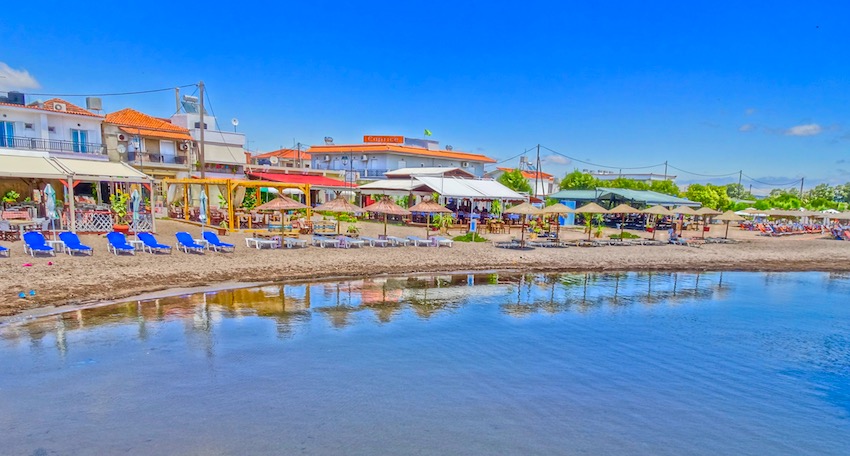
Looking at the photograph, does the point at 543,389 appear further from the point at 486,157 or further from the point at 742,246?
the point at 486,157

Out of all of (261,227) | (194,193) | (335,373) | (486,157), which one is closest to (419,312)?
(335,373)

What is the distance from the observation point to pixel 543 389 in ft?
29.5

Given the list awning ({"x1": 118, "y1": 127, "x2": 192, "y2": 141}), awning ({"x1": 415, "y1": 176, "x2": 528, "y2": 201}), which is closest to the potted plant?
awning ({"x1": 118, "y1": 127, "x2": 192, "y2": 141})

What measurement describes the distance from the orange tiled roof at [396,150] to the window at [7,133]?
79.8 ft

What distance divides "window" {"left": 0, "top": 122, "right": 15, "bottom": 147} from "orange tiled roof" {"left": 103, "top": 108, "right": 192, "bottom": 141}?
4836 mm

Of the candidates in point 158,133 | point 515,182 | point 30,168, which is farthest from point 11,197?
point 515,182

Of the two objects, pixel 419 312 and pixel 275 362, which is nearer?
pixel 275 362

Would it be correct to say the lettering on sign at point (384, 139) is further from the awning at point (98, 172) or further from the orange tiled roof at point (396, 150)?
the awning at point (98, 172)

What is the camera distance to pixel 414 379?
9219mm

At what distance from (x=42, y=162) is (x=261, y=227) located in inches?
365

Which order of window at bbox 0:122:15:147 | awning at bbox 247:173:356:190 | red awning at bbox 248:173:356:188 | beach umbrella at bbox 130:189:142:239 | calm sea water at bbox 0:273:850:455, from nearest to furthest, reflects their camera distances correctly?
1. calm sea water at bbox 0:273:850:455
2. beach umbrella at bbox 130:189:142:239
3. window at bbox 0:122:15:147
4. awning at bbox 247:173:356:190
5. red awning at bbox 248:173:356:188

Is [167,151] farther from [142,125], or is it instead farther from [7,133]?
[7,133]

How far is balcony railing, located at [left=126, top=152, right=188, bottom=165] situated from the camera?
31.9 metres

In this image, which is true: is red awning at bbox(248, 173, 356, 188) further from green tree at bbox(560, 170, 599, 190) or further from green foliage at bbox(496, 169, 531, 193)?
green tree at bbox(560, 170, 599, 190)
